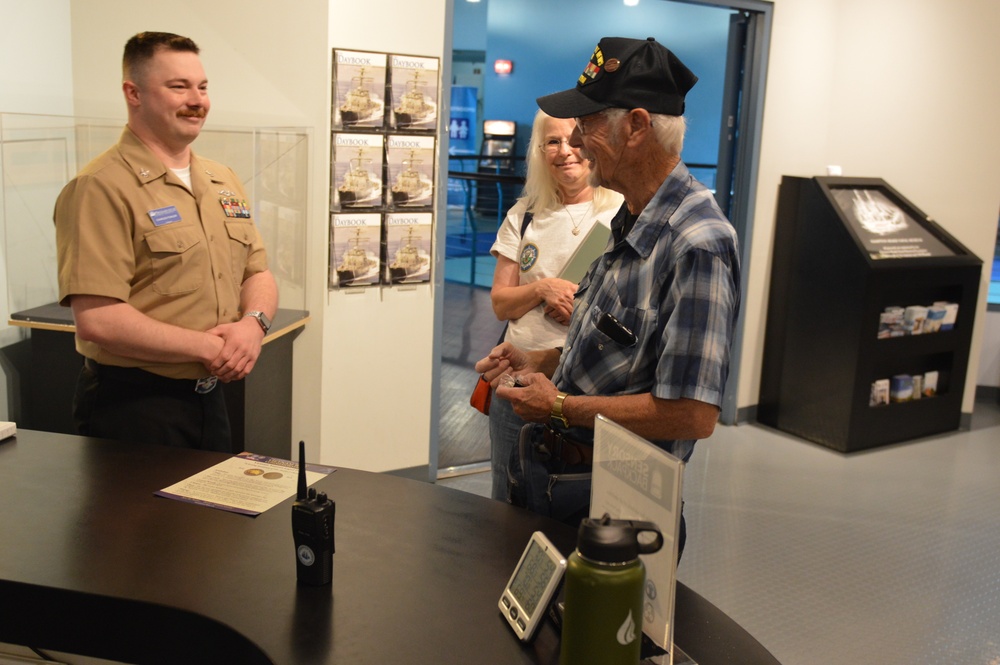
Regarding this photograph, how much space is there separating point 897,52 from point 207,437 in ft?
14.7

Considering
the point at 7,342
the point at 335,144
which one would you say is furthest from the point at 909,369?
the point at 7,342

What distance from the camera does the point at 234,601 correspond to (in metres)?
1.36

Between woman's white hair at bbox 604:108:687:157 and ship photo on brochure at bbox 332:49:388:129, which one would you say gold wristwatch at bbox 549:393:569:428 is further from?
ship photo on brochure at bbox 332:49:388:129

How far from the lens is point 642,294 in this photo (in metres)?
1.66

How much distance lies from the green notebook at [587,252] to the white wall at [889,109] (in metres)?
2.89

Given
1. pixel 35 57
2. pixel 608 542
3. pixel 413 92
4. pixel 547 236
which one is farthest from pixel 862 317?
pixel 608 542

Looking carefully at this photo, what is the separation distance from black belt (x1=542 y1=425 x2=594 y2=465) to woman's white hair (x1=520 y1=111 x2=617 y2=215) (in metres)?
0.99

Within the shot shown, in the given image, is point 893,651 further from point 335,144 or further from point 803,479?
point 335,144

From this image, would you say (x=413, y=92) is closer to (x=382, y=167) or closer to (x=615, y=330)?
(x=382, y=167)

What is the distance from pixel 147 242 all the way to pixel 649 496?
1.57 m

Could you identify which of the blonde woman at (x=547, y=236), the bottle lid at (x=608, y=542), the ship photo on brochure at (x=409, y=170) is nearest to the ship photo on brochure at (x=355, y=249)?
the ship photo on brochure at (x=409, y=170)

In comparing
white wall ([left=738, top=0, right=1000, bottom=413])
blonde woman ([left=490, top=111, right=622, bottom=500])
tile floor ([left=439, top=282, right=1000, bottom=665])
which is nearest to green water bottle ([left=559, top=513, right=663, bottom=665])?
blonde woman ([left=490, top=111, right=622, bottom=500])

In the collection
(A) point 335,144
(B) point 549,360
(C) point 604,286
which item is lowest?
(B) point 549,360

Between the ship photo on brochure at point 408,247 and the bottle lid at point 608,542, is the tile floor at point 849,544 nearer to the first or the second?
the ship photo on brochure at point 408,247
